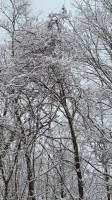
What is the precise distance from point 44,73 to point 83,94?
792 millimetres

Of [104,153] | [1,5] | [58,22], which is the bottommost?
[104,153]

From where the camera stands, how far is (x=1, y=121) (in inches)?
240

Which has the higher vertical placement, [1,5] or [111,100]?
[1,5]

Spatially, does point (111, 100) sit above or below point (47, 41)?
below

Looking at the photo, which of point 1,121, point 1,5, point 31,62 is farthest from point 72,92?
point 1,5

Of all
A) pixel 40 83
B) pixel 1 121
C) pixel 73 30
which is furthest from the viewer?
pixel 1 121

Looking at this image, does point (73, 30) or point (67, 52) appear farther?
point (73, 30)

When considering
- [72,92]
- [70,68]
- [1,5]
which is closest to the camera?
[70,68]

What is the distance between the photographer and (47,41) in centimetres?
397

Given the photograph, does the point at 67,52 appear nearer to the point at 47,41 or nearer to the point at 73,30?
the point at 47,41

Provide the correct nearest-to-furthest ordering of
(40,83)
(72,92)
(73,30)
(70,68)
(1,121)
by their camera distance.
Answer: (70,68), (40,83), (72,92), (73,30), (1,121)

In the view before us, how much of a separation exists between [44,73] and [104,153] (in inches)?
65.3

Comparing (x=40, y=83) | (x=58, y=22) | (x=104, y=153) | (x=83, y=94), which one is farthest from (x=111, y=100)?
(x=58, y=22)

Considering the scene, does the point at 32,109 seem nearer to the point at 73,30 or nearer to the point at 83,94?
the point at 83,94
